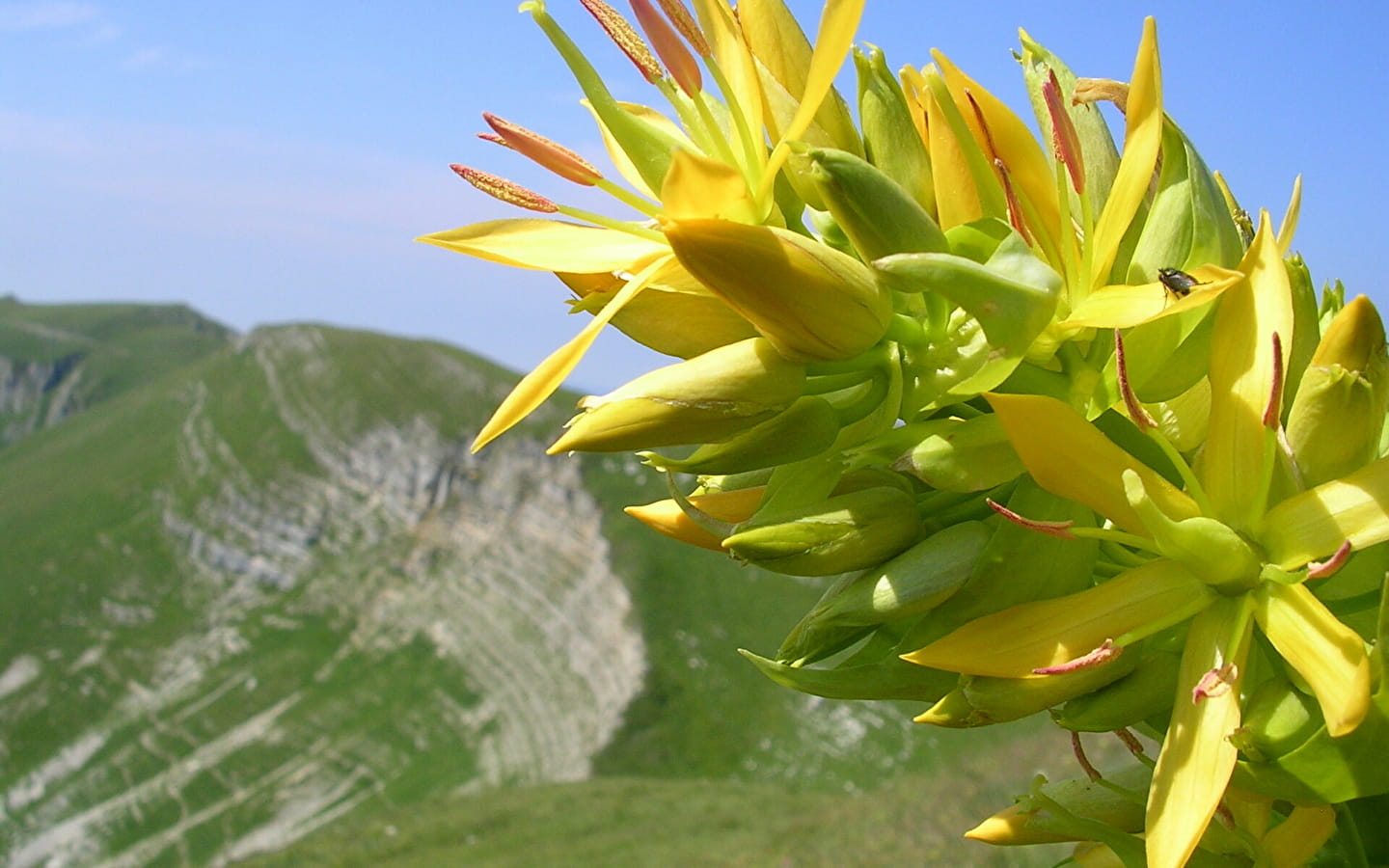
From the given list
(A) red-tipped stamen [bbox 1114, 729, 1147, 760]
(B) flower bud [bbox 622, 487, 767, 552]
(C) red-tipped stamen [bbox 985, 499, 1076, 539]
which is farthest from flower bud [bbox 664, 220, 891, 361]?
(A) red-tipped stamen [bbox 1114, 729, 1147, 760]

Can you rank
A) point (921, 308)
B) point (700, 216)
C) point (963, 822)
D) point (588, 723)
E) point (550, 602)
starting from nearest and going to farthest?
point (700, 216) → point (921, 308) → point (963, 822) → point (588, 723) → point (550, 602)

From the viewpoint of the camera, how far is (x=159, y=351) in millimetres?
196250

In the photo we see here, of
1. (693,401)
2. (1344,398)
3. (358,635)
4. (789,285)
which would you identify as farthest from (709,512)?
(358,635)

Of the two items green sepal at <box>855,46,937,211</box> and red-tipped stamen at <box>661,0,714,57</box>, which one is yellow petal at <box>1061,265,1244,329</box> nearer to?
green sepal at <box>855,46,937,211</box>

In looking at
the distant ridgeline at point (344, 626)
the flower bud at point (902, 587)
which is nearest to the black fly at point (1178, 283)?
the flower bud at point (902, 587)

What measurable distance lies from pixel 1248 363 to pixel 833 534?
0.72 meters

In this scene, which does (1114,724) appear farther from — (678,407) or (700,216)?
(700,216)

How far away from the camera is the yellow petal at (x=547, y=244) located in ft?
7.34

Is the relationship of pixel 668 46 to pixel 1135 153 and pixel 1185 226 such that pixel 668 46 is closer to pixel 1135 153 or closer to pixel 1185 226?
pixel 1135 153

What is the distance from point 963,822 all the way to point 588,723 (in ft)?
186

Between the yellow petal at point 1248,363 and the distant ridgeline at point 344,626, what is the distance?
296 feet

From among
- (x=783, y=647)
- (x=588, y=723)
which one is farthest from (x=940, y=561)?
(x=588, y=723)

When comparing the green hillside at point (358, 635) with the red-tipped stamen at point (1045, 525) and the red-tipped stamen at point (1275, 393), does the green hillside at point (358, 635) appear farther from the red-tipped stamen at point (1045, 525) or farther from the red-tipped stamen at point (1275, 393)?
the red-tipped stamen at point (1275, 393)

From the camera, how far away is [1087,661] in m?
1.88
